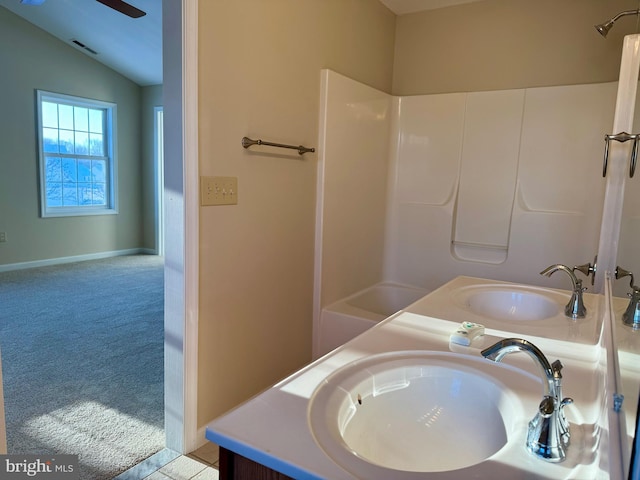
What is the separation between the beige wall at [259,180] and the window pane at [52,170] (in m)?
4.38

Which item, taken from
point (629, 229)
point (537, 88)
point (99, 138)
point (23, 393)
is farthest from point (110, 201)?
Result: point (629, 229)

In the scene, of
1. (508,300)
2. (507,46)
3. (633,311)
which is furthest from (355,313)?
(507,46)

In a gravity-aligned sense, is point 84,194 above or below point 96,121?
below

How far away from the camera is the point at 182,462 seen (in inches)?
72.2

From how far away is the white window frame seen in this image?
205 inches

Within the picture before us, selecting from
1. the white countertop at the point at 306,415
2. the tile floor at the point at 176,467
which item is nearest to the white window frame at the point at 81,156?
the tile floor at the point at 176,467

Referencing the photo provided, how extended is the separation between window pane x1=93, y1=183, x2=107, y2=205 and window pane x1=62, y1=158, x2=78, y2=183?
0.97ft

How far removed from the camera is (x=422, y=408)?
1039 millimetres

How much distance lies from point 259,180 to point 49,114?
4.54 metres

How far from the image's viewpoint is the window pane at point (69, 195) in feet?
18.4

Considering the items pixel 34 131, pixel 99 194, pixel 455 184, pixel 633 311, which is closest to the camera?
pixel 633 311

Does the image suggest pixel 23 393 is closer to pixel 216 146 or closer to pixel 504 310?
pixel 216 146

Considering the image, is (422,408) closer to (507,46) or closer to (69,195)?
(507,46)

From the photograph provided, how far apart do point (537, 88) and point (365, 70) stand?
112 cm
